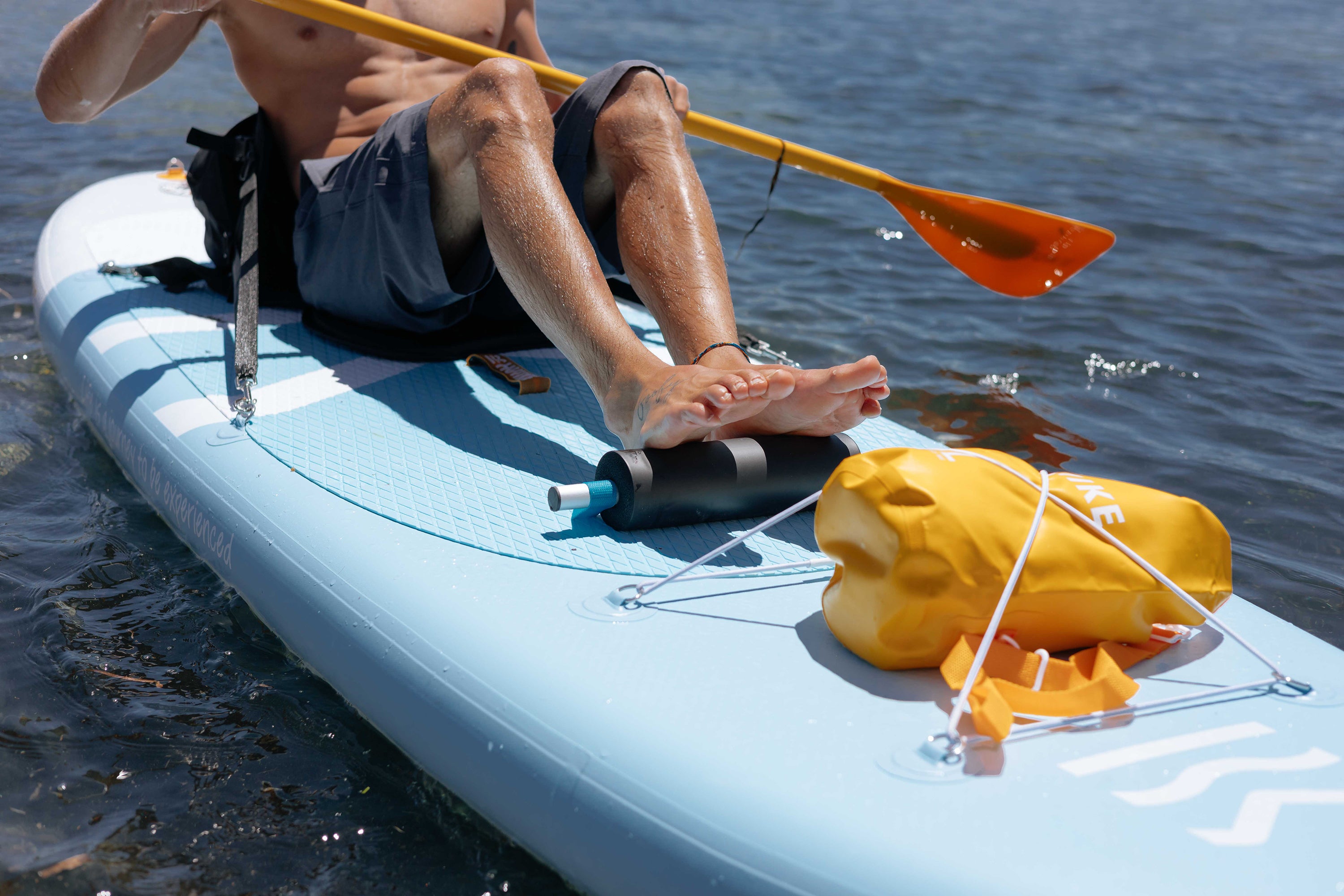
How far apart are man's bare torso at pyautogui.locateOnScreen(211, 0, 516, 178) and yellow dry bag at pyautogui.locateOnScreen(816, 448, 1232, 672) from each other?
158 centimetres

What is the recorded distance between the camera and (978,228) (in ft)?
9.09

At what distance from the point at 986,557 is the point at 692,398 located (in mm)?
468

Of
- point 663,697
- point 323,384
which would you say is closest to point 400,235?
point 323,384

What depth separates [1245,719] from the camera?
1.29m

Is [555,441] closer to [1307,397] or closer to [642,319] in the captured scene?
[642,319]

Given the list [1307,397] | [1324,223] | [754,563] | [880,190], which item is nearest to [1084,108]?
[1324,223]

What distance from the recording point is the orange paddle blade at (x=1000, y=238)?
107 inches

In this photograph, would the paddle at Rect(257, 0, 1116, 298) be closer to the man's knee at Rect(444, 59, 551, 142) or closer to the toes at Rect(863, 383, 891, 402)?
the man's knee at Rect(444, 59, 551, 142)

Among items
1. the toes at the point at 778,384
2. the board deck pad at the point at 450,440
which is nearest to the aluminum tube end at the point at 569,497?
the board deck pad at the point at 450,440

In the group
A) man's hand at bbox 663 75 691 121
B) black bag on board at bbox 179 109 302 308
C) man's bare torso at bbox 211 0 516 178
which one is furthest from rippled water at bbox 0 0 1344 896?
man's hand at bbox 663 75 691 121

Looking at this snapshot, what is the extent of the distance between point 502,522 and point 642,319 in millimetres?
1174

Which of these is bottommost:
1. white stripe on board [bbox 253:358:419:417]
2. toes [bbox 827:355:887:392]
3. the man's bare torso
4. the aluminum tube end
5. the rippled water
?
the rippled water

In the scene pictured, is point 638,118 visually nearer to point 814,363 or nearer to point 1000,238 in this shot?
point 1000,238

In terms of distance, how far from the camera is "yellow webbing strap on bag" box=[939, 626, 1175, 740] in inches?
48.5
